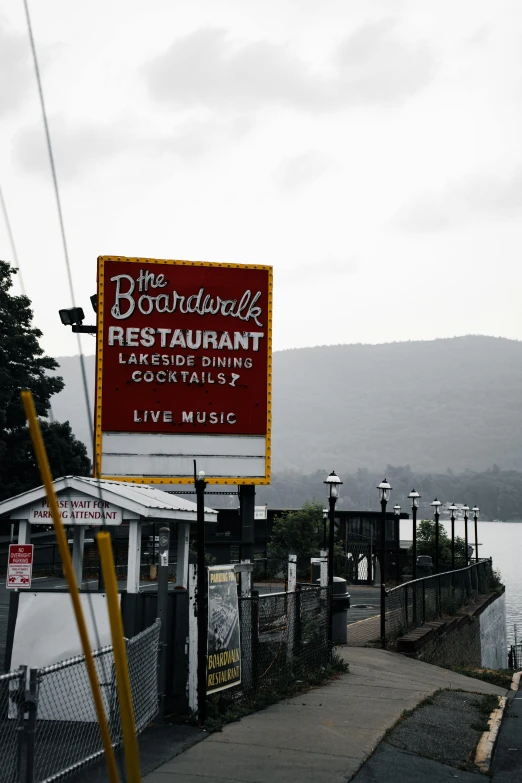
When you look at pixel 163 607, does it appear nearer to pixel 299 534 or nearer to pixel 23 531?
pixel 23 531

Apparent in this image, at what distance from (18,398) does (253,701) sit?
3899 cm

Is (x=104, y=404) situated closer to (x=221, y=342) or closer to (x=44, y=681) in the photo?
(x=221, y=342)

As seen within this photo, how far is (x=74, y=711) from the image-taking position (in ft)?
33.9

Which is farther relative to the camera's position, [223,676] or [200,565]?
[223,676]

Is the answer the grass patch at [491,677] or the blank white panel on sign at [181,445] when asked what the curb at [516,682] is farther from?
the blank white panel on sign at [181,445]

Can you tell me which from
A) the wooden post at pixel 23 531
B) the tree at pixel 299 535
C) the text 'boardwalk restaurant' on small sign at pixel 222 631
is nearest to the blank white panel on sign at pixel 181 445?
the wooden post at pixel 23 531

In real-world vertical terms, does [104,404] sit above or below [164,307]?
below

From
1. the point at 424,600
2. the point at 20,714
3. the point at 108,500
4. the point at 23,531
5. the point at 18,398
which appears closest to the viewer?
Result: the point at 20,714

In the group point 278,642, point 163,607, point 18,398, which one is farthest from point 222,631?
point 18,398

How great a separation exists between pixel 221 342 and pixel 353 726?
694cm

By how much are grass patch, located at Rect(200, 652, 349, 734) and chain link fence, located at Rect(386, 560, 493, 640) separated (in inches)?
266

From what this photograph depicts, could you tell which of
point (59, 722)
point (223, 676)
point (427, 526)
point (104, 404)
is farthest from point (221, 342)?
point (427, 526)

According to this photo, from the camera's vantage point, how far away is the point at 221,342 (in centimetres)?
1564

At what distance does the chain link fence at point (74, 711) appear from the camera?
8445mm
